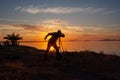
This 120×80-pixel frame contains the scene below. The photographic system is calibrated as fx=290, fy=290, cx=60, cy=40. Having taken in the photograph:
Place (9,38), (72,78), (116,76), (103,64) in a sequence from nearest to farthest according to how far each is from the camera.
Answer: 1. (72,78)
2. (116,76)
3. (103,64)
4. (9,38)

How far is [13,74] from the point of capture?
1692 centimetres

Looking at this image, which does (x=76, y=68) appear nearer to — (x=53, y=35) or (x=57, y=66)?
Result: (x=57, y=66)

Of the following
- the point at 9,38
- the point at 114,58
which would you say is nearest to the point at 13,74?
the point at 114,58

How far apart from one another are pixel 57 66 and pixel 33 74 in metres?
4.59

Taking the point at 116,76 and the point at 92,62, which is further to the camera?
the point at 92,62

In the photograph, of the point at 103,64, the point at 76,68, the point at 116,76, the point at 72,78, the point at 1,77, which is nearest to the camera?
the point at 1,77

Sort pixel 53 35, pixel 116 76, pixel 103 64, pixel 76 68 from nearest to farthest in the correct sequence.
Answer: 1. pixel 116 76
2. pixel 76 68
3. pixel 103 64
4. pixel 53 35

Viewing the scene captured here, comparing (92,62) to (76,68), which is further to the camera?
(92,62)

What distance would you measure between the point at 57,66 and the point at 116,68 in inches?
174

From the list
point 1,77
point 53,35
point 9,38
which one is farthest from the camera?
point 9,38

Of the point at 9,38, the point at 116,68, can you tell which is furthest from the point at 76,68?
the point at 9,38

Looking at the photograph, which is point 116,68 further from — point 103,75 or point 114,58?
point 114,58

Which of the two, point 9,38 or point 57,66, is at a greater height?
point 9,38

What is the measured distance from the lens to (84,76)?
18.4 metres
